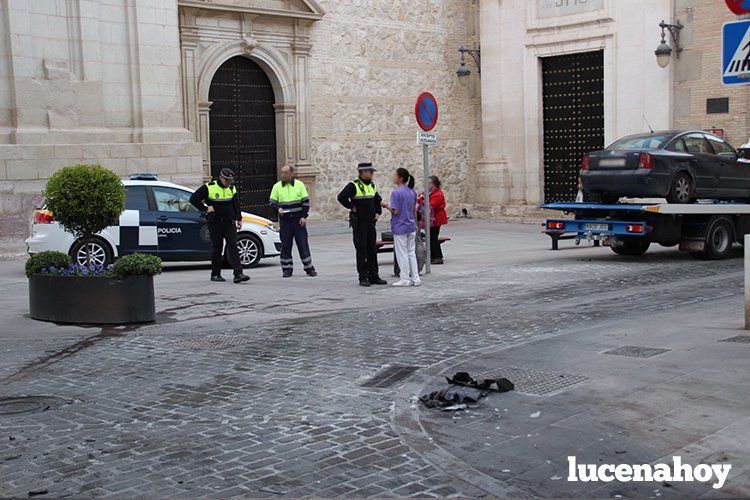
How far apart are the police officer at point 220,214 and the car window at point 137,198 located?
5.61ft

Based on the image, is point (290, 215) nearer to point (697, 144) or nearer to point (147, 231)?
point (147, 231)

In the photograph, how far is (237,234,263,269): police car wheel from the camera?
1669 centimetres

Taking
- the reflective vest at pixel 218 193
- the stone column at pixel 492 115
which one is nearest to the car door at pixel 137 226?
the reflective vest at pixel 218 193

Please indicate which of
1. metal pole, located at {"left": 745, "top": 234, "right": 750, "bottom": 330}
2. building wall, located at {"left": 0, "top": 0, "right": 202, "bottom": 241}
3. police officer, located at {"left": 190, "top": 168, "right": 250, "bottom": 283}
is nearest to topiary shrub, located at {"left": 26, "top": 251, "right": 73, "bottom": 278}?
police officer, located at {"left": 190, "top": 168, "right": 250, "bottom": 283}

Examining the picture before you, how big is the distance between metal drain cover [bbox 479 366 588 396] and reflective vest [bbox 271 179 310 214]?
24.6ft

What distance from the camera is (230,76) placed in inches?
909

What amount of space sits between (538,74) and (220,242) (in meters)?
14.7

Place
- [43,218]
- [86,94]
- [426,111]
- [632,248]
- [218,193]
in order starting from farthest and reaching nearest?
[86,94] → [632,248] → [43,218] → [426,111] → [218,193]

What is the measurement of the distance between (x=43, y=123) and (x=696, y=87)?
14.7m

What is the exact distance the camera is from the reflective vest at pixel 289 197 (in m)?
14.9

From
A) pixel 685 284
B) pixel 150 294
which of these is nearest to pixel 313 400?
pixel 150 294

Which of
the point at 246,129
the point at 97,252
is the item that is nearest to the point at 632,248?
the point at 97,252

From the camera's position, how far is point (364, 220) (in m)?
13.9

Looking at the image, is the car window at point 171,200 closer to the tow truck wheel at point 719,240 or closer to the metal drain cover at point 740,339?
the tow truck wheel at point 719,240
